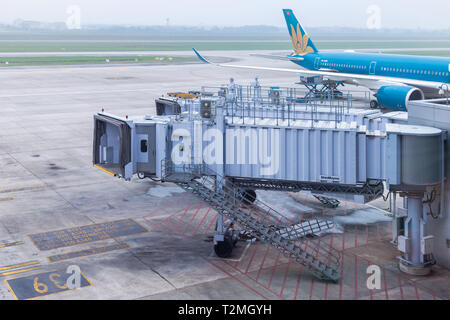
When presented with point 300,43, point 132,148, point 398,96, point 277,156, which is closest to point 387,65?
point 398,96

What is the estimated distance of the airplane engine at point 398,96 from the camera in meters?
57.9

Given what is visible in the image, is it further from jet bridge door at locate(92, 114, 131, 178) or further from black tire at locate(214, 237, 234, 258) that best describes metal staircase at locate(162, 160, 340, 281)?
jet bridge door at locate(92, 114, 131, 178)

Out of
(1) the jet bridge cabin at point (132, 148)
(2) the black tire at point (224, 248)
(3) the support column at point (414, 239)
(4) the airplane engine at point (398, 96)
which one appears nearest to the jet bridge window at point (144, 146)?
(1) the jet bridge cabin at point (132, 148)

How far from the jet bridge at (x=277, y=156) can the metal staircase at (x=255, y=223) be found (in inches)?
1.9

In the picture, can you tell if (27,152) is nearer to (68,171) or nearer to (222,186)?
(68,171)

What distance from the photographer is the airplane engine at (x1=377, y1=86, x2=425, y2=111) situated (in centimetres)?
5793

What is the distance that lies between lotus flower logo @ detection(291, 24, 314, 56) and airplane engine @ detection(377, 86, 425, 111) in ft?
88.0

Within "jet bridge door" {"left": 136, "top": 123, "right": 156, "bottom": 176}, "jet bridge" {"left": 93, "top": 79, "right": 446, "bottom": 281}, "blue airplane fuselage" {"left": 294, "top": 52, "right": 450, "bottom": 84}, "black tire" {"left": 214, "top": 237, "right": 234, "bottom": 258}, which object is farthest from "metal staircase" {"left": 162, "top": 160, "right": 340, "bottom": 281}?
"blue airplane fuselage" {"left": 294, "top": 52, "right": 450, "bottom": 84}

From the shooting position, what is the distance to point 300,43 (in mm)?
86188

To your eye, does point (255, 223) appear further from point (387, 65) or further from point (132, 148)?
point (387, 65)
